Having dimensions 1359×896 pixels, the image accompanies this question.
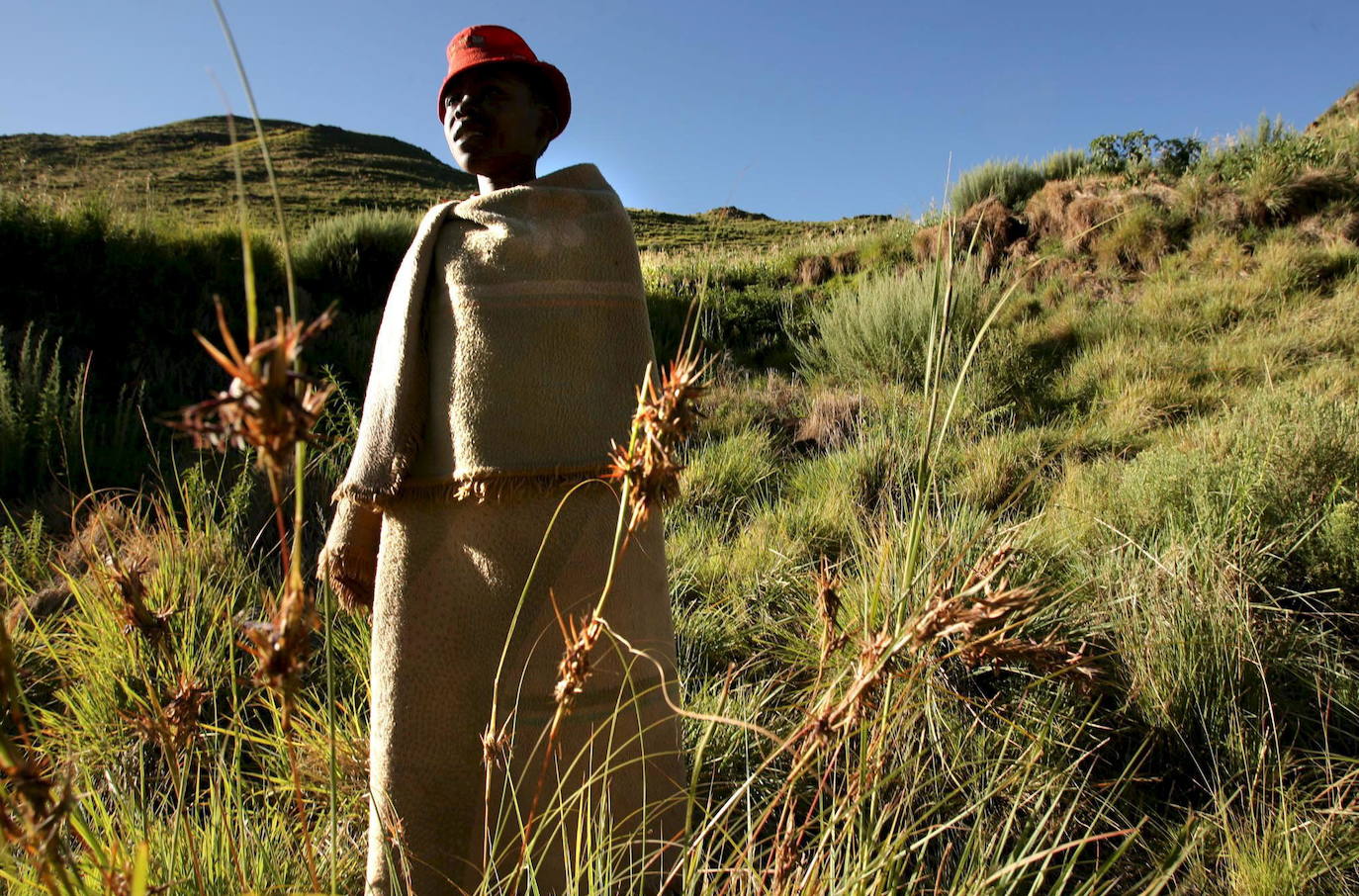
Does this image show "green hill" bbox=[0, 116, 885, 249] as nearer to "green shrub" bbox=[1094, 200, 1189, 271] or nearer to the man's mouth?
"green shrub" bbox=[1094, 200, 1189, 271]

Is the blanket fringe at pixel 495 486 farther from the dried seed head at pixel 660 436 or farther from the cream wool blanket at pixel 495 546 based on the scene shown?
the dried seed head at pixel 660 436

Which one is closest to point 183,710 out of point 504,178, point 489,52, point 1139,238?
point 504,178

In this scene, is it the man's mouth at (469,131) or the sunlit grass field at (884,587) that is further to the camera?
the man's mouth at (469,131)

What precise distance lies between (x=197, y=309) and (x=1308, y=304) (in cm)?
850

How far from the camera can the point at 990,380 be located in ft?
19.4

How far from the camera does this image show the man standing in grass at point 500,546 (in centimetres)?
153

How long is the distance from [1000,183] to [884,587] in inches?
383

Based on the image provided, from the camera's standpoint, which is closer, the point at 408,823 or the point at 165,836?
the point at 165,836

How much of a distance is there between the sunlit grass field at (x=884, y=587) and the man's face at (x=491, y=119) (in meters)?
0.77

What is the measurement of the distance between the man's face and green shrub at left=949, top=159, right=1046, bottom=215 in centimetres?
1015

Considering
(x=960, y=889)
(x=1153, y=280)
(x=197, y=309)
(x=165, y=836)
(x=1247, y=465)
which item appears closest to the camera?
(x=960, y=889)

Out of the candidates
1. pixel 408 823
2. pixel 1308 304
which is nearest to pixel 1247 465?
pixel 408 823

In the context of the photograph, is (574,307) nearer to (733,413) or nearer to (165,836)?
(165,836)

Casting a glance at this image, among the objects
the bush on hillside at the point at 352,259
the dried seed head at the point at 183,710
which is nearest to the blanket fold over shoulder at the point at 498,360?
the dried seed head at the point at 183,710
